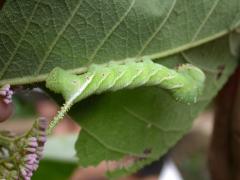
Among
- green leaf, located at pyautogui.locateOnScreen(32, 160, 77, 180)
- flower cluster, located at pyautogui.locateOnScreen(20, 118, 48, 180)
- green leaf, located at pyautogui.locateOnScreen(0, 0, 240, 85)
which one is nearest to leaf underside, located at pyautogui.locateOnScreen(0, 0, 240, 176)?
green leaf, located at pyautogui.locateOnScreen(0, 0, 240, 85)

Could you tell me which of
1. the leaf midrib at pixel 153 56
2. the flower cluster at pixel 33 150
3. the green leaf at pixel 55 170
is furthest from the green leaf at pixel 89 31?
the green leaf at pixel 55 170

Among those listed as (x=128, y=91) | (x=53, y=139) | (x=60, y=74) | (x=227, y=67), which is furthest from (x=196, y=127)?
(x=60, y=74)

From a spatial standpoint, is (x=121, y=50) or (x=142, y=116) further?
(x=142, y=116)

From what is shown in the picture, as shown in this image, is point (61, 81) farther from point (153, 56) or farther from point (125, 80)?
point (153, 56)

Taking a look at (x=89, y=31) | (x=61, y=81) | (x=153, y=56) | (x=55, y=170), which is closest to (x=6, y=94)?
(x=61, y=81)

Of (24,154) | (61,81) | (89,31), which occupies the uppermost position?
(89,31)

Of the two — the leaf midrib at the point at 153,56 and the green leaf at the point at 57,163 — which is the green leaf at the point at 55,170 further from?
the leaf midrib at the point at 153,56

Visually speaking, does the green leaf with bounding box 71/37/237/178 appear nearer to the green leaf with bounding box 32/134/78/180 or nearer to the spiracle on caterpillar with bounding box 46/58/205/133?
the spiracle on caterpillar with bounding box 46/58/205/133

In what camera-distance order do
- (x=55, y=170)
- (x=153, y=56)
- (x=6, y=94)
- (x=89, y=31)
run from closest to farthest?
(x=6, y=94)
(x=89, y=31)
(x=153, y=56)
(x=55, y=170)
